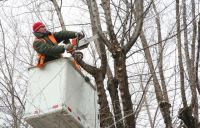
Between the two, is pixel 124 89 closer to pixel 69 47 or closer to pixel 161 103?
pixel 69 47

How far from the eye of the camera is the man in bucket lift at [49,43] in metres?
4.08

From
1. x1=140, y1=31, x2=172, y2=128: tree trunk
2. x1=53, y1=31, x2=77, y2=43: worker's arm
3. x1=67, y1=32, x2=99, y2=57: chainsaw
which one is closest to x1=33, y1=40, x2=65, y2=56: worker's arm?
x1=67, y1=32, x2=99, y2=57: chainsaw

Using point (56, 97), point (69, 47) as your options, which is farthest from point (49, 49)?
point (56, 97)

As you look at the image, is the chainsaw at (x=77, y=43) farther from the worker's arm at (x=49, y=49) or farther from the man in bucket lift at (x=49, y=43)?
the worker's arm at (x=49, y=49)

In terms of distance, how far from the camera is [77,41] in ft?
14.2

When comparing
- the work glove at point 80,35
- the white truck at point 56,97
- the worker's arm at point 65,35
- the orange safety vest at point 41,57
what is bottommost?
the white truck at point 56,97

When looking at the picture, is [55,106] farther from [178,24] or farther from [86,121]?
[178,24]

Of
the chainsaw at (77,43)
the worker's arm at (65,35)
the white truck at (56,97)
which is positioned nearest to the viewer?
the white truck at (56,97)

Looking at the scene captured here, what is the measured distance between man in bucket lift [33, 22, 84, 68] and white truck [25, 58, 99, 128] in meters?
0.16

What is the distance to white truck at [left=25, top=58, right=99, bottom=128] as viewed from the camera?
3723 millimetres

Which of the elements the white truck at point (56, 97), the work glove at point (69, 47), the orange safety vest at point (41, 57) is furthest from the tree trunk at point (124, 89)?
A: the orange safety vest at point (41, 57)

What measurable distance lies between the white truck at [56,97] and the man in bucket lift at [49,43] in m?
0.16

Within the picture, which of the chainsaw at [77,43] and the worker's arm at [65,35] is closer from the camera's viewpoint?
the chainsaw at [77,43]

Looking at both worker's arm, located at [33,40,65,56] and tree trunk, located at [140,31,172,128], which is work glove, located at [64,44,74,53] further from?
tree trunk, located at [140,31,172,128]
